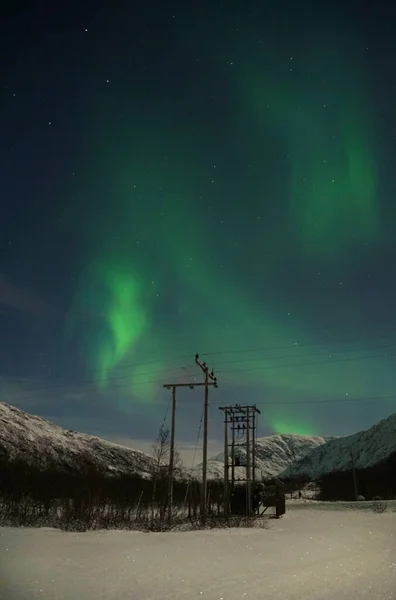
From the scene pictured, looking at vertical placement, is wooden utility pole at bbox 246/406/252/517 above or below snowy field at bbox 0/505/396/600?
above

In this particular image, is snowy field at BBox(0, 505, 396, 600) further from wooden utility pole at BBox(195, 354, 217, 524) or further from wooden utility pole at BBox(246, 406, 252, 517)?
wooden utility pole at BBox(246, 406, 252, 517)

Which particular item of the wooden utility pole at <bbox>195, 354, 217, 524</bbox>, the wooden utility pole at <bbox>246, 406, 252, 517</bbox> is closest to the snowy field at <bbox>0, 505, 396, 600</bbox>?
the wooden utility pole at <bbox>195, 354, 217, 524</bbox>

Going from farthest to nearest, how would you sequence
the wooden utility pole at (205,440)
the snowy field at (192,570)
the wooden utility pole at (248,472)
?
the wooden utility pole at (248,472) < the wooden utility pole at (205,440) < the snowy field at (192,570)

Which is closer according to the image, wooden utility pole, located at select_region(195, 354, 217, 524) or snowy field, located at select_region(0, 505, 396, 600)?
snowy field, located at select_region(0, 505, 396, 600)

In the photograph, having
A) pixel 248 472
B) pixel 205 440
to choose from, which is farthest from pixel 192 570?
pixel 248 472

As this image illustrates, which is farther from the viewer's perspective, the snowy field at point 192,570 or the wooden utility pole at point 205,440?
the wooden utility pole at point 205,440

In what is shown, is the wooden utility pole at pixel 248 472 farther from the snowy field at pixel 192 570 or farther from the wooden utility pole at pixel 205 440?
the snowy field at pixel 192 570

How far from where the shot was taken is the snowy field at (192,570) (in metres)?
8.84

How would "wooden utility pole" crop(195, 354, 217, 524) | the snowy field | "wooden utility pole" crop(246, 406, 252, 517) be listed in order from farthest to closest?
1. "wooden utility pole" crop(246, 406, 252, 517)
2. "wooden utility pole" crop(195, 354, 217, 524)
3. the snowy field

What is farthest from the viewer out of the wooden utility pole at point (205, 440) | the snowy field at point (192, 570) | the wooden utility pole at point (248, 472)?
the wooden utility pole at point (248, 472)

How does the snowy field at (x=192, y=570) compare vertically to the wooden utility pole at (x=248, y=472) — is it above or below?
below

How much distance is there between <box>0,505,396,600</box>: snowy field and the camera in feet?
29.0

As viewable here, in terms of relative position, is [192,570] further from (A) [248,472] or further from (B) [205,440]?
(A) [248,472]

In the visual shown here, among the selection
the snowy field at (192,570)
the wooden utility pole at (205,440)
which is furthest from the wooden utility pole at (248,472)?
the snowy field at (192,570)
